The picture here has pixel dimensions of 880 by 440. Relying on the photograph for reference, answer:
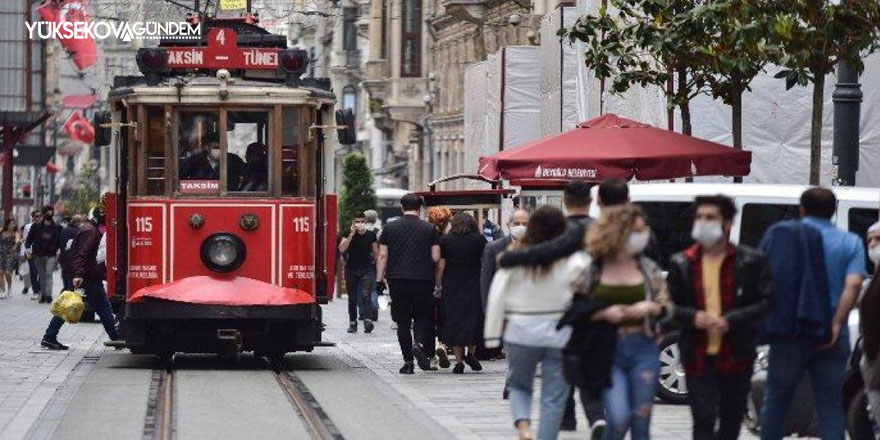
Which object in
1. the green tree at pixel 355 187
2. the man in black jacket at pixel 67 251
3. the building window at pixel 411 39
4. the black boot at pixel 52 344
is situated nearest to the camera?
the black boot at pixel 52 344

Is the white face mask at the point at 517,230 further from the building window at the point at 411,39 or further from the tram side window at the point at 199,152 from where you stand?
the building window at the point at 411,39

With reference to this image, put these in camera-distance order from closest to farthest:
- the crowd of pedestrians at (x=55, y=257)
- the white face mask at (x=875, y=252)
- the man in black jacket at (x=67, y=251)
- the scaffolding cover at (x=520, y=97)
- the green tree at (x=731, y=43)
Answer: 1. the white face mask at (x=875, y=252)
2. the green tree at (x=731, y=43)
3. the crowd of pedestrians at (x=55, y=257)
4. the man in black jacket at (x=67, y=251)
5. the scaffolding cover at (x=520, y=97)

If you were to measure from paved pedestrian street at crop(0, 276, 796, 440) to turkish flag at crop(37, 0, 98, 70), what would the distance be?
117 feet

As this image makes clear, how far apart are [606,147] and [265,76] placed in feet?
11.3

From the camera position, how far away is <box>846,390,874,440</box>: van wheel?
1336 cm

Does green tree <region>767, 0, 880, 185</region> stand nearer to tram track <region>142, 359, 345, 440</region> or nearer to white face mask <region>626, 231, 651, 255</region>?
tram track <region>142, 359, 345, 440</region>

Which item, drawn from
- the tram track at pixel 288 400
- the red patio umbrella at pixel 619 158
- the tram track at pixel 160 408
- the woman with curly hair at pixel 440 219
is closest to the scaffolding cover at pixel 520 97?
the red patio umbrella at pixel 619 158

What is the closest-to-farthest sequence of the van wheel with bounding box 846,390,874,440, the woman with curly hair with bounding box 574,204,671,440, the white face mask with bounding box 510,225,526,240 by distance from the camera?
the woman with curly hair with bounding box 574,204,671,440 < the van wheel with bounding box 846,390,874,440 < the white face mask with bounding box 510,225,526,240

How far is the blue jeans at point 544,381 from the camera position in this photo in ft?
39.5

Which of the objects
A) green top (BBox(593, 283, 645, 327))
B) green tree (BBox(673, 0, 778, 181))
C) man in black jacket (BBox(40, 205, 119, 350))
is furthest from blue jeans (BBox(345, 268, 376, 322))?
green top (BBox(593, 283, 645, 327))

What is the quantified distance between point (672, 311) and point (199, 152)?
1081 centimetres

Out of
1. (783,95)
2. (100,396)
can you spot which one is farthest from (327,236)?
(783,95)

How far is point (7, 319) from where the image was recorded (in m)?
33.5

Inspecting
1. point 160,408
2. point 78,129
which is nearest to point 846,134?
point 160,408
